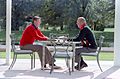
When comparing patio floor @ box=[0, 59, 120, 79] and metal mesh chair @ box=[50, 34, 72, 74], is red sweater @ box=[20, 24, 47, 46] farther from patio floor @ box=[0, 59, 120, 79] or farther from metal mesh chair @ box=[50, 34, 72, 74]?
patio floor @ box=[0, 59, 120, 79]

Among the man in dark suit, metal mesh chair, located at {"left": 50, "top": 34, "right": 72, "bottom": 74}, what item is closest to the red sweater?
metal mesh chair, located at {"left": 50, "top": 34, "right": 72, "bottom": 74}

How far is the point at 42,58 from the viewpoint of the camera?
19.8 feet

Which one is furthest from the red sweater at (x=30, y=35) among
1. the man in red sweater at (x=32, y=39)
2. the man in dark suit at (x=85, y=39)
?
the man in dark suit at (x=85, y=39)

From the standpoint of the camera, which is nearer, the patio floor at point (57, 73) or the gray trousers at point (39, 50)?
the patio floor at point (57, 73)

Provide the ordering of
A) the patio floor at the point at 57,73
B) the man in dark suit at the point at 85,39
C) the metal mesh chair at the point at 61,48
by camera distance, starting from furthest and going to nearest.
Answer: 1. the man in dark suit at the point at 85,39
2. the metal mesh chair at the point at 61,48
3. the patio floor at the point at 57,73

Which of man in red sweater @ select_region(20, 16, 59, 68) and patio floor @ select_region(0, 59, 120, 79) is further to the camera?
man in red sweater @ select_region(20, 16, 59, 68)

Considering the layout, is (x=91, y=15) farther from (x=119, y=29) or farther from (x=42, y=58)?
(x=42, y=58)

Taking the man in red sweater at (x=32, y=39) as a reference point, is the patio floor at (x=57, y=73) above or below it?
below

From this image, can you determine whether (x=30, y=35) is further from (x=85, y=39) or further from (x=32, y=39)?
(x=85, y=39)

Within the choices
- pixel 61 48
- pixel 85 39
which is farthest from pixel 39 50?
pixel 85 39

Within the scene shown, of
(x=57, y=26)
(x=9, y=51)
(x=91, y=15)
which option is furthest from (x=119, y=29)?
(x=9, y=51)

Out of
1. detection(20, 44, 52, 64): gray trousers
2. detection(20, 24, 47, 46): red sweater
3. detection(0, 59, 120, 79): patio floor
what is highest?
detection(20, 24, 47, 46): red sweater

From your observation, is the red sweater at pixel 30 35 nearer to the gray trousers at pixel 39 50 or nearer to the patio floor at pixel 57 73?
the gray trousers at pixel 39 50

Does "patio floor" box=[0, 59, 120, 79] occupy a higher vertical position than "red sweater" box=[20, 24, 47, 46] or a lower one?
lower
